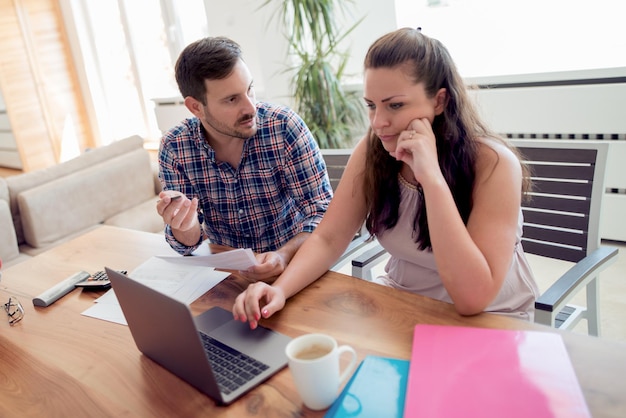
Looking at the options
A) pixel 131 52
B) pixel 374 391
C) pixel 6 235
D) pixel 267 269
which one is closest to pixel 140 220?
pixel 6 235

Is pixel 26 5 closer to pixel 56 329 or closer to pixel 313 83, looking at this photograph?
pixel 313 83

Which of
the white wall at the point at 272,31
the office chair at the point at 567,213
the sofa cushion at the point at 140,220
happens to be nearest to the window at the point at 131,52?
the white wall at the point at 272,31

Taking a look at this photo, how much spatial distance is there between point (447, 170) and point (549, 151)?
1.58ft

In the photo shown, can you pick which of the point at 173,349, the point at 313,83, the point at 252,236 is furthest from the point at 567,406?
the point at 313,83

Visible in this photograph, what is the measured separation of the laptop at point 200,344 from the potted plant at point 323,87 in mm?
2325

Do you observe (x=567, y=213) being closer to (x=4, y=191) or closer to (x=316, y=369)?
(x=316, y=369)

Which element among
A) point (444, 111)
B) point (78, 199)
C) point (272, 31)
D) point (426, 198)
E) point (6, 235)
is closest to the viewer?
point (426, 198)

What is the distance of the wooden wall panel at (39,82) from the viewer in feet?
19.6

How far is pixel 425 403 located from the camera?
0.74 m

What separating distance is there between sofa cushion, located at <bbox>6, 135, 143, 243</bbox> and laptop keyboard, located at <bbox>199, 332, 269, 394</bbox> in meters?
2.38

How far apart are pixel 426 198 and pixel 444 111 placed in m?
0.27

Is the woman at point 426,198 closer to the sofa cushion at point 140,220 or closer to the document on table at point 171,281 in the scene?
the document on table at point 171,281

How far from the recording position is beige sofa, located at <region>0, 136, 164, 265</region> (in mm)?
2840

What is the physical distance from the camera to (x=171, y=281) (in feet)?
4.42
